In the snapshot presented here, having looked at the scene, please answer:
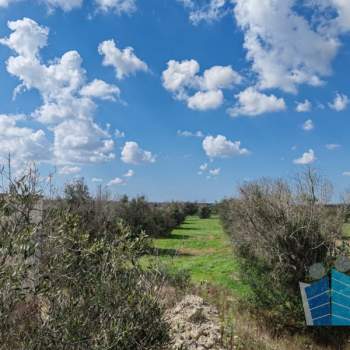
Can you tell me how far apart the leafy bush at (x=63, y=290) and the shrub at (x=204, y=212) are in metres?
69.2

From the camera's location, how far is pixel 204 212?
73.6m

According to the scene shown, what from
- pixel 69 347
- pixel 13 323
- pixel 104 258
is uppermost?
pixel 104 258

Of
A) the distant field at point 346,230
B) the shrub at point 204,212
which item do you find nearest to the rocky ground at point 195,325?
the distant field at point 346,230

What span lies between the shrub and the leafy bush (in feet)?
227

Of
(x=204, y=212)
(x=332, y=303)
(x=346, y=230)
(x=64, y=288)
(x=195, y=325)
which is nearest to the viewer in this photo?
(x=64, y=288)

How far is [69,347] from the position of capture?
297 centimetres

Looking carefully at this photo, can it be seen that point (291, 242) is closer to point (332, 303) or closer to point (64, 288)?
point (332, 303)

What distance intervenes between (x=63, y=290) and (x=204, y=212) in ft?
232

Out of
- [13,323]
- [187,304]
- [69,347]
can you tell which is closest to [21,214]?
[13,323]

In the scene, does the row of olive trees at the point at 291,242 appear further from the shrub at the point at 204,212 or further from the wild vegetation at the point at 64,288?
the shrub at the point at 204,212

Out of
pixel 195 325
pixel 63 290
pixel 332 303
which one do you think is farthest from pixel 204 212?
pixel 63 290

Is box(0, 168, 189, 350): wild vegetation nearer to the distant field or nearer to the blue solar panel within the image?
the blue solar panel

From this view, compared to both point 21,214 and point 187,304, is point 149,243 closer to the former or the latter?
point 21,214

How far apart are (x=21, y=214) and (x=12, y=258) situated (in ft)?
1.53
